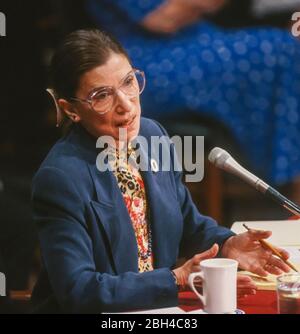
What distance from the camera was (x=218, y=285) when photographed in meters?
1.06

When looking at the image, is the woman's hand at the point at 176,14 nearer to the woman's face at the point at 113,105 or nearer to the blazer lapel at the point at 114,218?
the woman's face at the point at 113,105

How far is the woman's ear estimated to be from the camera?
1356mm

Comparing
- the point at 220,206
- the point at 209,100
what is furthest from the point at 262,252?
the point at 209,100

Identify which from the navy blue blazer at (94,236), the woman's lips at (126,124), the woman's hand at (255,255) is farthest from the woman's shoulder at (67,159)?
the woman's hand at (255,255)

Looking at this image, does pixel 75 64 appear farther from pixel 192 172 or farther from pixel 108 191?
pixel 192 172

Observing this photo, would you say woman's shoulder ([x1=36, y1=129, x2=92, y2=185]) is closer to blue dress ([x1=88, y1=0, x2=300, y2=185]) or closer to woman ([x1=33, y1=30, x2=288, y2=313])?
woman ([x1=33, y1=30, x2=288, y2=313])

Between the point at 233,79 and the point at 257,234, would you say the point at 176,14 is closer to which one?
the point at 233,79

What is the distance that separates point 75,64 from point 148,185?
33 cm

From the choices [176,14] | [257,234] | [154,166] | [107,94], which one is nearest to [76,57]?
[107,94]

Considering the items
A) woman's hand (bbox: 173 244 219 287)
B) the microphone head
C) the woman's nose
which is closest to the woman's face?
the woman's nose

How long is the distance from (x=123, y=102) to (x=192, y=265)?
43cm

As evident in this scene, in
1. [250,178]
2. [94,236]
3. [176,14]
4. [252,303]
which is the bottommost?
[252,303]

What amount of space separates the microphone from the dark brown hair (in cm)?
34

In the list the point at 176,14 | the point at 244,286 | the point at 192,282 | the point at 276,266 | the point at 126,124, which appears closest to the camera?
the point at 192,282
